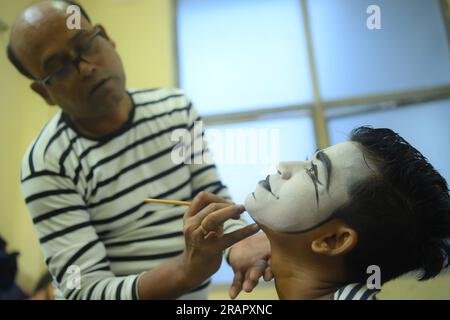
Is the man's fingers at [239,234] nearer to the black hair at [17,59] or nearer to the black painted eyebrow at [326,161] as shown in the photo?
the black painted eyebrow at [326,161]

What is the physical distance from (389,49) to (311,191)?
284 millimetres

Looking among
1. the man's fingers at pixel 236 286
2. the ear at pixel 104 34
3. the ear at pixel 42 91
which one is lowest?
the man's fingers at pixel 236 286

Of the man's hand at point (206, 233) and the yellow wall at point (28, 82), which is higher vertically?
the yellow wall at point (28, 82)

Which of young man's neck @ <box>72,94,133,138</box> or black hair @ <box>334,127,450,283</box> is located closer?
black hair @ <box>334,127,450,283</box>

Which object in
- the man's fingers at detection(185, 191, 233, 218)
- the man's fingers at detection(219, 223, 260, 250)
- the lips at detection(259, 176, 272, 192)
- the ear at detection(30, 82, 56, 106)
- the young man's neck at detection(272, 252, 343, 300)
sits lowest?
the young man's neck at detection(272, 252, 343, 300)

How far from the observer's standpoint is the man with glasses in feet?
1.64

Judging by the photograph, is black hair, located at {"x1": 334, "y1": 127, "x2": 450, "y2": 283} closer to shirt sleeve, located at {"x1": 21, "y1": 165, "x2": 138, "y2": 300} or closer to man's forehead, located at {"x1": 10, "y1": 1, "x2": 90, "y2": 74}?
shirt sleeve, located at {"x1": 21, "y1": 165, "x2": 138, "y2": 300}

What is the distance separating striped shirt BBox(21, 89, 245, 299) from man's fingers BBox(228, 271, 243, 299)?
0.21ft

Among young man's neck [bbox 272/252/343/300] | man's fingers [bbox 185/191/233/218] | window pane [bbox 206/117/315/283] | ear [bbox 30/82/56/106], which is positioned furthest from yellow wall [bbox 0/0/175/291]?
young man's neck [bbox 272/252/343/300]

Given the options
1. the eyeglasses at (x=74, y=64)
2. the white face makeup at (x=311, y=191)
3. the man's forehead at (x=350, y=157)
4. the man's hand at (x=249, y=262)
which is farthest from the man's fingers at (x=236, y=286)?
the eyeglasses at (x=74, y=64)

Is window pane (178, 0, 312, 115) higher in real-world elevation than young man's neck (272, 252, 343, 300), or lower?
higher

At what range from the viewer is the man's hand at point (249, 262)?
1.63ft

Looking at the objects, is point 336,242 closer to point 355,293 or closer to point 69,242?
point 355,293

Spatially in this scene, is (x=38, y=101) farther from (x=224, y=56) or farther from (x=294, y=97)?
(x=294, y=97)
